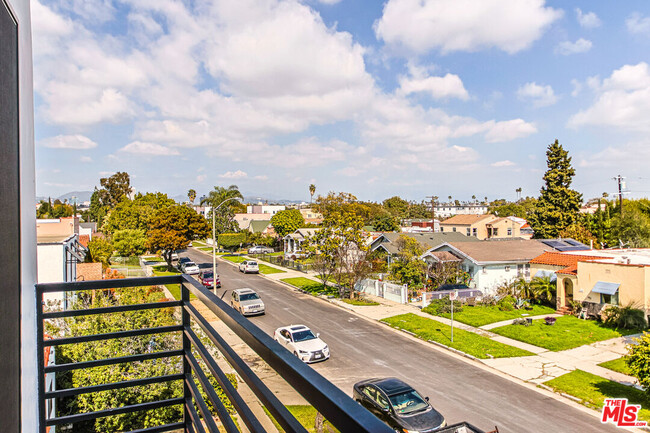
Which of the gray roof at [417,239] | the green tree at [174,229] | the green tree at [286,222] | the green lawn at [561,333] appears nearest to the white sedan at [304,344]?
the green lawn at [561,333]

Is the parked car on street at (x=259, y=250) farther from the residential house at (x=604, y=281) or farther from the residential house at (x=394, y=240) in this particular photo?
the residential house at (x=604, y=281)

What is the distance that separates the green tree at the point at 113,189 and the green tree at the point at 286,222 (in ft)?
100

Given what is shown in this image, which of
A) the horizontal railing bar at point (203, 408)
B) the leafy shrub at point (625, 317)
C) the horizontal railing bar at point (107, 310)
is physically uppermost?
the horizontal railing bar at point (107, 310)

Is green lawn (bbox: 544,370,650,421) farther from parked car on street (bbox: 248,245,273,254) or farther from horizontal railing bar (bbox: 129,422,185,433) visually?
parked car on street (bbox: 248,245,273,254)

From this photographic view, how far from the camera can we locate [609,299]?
2277 cm

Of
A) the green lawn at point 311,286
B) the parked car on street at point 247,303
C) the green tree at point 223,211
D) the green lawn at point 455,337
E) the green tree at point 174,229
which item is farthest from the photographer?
the green tree at point 223,211

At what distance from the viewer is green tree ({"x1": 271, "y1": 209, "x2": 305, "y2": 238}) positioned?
6450cm

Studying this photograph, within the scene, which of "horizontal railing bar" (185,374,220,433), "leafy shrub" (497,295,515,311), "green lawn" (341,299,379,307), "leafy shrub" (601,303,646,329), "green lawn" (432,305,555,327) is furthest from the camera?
"green lawn" (341,299,379,307)

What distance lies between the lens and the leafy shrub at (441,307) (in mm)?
24484

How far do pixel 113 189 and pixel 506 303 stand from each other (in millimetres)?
71138

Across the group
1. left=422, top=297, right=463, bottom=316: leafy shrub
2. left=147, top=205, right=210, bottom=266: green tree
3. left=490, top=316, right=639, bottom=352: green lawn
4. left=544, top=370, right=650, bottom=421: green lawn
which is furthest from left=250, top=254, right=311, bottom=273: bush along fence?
left=544, top=370, right=650, bottom=421: green lawn

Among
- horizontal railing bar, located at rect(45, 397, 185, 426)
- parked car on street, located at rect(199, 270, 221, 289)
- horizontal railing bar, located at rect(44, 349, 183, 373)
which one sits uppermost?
horizontal railing bar, located at rect(44, 349, 183, 373)

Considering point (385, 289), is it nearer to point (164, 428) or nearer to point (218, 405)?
point (164, 428)

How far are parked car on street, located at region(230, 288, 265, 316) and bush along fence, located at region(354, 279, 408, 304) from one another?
31.0 ft
